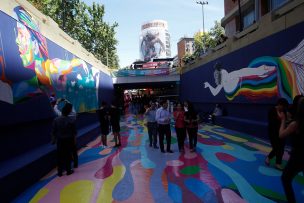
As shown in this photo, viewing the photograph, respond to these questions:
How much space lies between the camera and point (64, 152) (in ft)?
25.3

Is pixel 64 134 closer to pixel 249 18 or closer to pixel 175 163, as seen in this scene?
pixel 175 163

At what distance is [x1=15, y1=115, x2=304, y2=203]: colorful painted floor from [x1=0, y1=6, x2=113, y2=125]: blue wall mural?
1.96 metres

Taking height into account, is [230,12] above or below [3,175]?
above

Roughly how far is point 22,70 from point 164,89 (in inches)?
1439

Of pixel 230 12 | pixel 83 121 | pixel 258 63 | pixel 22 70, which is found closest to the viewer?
pixel 22 70

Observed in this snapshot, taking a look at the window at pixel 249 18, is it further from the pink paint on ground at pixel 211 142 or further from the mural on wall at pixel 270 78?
the pink paint on ground at pixel 211 142

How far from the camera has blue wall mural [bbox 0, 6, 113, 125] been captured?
735 cm

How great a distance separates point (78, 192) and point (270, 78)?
8.64m

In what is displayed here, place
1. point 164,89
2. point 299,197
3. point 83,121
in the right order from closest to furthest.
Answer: point 299,197
point 83,121
point 164,89

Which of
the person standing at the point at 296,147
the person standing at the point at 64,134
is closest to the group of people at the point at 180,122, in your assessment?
the person standing at the point at 64,134

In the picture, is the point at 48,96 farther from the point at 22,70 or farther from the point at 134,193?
the point at 134,193

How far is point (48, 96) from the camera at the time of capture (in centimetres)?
1009

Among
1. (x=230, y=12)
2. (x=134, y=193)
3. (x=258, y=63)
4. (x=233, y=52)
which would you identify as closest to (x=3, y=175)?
(x=134, y=193)

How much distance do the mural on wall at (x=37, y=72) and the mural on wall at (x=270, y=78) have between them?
784 centimetres
